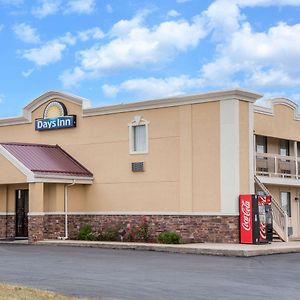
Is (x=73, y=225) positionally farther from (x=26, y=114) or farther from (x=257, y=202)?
(x=257, y=202)

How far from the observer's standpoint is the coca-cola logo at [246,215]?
88.2 feet

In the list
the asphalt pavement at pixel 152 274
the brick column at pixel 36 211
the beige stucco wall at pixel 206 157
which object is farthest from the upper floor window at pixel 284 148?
the brick column at pixel 36 211

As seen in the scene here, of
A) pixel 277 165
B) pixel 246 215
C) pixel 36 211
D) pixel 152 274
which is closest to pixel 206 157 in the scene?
pixel 246 215

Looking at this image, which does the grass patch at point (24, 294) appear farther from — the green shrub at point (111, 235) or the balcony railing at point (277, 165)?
the balcony railing at point (277, 165)

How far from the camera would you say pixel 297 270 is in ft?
59.4

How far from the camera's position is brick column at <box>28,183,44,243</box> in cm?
2950

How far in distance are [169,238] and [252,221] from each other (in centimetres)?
331

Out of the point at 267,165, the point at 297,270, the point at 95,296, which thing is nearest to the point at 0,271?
the point at 95,296

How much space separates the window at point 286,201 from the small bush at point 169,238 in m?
8.78

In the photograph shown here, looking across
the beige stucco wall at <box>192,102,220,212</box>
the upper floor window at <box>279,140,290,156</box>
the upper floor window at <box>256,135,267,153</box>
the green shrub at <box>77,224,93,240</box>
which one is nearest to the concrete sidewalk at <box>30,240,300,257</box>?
the green shrub at <box>77,224,93,240</box>

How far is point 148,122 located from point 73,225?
19.7 feet

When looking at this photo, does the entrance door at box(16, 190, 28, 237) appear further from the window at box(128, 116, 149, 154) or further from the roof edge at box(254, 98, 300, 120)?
the roof edge at box(254, 98, 300, 120)

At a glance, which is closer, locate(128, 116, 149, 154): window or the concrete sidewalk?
the concrete sidewalk

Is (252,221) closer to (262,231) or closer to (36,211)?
(262,231)
